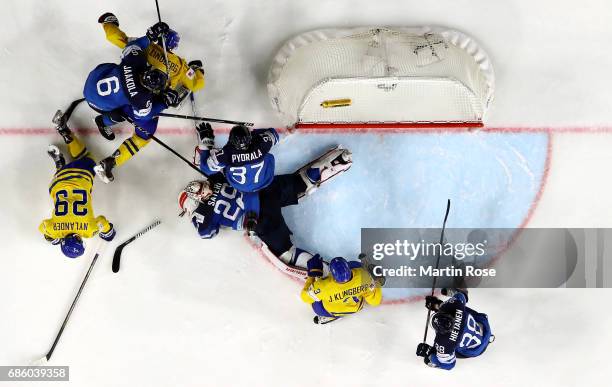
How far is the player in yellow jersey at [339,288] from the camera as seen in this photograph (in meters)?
3.26

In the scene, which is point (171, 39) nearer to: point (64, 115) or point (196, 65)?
point (196, 65)

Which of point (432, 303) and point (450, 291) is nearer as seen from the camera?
point (432, 303)

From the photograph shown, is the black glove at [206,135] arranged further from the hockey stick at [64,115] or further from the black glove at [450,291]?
the black glove at [450,291]

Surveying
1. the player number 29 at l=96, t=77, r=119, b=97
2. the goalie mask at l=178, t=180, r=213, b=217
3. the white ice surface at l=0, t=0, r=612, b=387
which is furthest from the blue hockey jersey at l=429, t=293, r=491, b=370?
the player number 29 at l=96, t=77, r=119, b=97

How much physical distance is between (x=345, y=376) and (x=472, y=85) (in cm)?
229

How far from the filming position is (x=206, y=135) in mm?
3695

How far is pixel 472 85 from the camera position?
348cm

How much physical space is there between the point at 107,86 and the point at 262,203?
4.02 ft

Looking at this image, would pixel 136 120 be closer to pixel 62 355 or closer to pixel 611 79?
pixel 62 355

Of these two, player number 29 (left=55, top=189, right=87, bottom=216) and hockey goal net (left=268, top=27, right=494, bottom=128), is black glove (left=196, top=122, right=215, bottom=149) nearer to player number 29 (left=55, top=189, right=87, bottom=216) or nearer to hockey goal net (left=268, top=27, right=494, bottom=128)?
hockey goal net (left=268, top=27, right=494, bottom=128)

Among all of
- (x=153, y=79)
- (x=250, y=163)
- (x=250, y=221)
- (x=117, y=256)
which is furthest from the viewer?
(x=117, y=256)

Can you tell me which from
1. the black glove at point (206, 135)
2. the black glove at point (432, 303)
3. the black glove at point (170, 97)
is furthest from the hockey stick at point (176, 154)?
the black glove at point (432, 303)

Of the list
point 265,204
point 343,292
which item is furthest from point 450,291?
point 265,204

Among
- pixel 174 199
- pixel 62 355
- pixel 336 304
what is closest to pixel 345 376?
pixel 336 304
